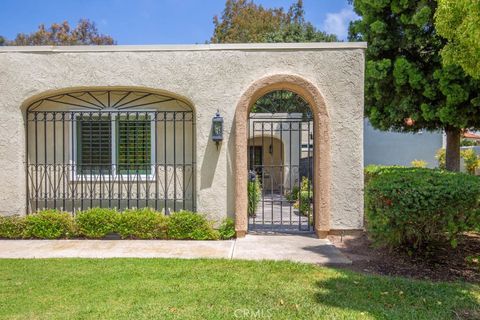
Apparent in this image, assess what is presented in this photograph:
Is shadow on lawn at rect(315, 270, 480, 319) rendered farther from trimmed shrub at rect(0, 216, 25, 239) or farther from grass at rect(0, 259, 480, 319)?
trimmed shrub at rect(0, 216, 25, 239)

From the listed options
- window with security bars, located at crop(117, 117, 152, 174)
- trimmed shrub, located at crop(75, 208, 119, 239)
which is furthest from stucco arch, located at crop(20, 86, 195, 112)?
trimmed shrub, located at crop(75, 208, 119, 239)

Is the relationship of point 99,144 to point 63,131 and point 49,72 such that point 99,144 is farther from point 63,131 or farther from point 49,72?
point 49,72

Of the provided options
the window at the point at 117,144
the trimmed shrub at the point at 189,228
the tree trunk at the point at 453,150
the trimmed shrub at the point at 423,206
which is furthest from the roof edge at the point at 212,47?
Result: the tree trunk at the point at 453,150

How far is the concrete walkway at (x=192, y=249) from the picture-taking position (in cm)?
783

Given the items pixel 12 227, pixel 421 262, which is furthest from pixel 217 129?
pixel 12 227

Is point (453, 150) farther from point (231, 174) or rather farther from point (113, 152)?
point (113, 152)

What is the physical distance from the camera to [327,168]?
9.16m

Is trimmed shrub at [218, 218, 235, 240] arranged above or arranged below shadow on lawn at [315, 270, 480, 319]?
above

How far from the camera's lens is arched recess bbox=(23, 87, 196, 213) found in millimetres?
10148

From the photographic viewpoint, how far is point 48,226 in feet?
30.7

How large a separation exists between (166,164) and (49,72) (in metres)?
3.88

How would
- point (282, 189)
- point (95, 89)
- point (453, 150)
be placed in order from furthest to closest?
1. point (453, 150)
2. point (282, 189)
3. point (95, 89)

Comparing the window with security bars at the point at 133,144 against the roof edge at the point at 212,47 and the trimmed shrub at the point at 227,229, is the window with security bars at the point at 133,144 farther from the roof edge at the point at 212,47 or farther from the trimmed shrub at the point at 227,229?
the trimmed shrub at the point at 227,229

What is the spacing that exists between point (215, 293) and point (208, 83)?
5.57 m
